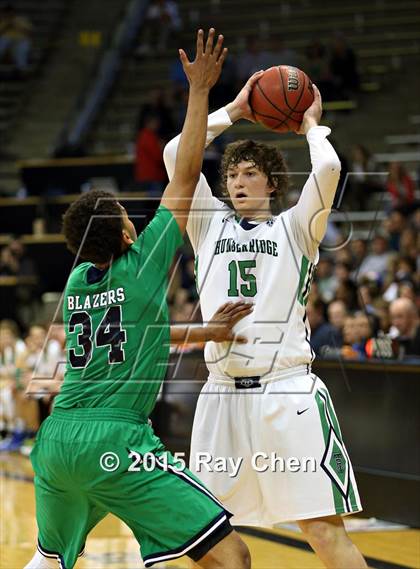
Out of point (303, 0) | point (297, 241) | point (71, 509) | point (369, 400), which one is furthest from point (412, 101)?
point (71, 509)

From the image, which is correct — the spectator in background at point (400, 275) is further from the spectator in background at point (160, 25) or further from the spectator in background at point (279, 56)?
the spectator in background at point (160, 25)

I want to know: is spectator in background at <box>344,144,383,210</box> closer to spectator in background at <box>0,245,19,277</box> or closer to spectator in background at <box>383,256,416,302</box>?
spectator in background at <box>383,256,416,302</box>

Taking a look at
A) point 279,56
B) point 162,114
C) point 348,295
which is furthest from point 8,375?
point 279,56

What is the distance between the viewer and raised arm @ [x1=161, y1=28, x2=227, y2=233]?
4074 mm

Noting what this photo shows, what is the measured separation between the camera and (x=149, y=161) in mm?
15789

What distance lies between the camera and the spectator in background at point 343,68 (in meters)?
16.1

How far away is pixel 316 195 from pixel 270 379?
2.61ft

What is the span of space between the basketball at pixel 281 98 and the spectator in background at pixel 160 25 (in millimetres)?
14965

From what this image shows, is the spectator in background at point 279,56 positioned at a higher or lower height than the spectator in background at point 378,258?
higher

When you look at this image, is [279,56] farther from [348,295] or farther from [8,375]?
[348,295]

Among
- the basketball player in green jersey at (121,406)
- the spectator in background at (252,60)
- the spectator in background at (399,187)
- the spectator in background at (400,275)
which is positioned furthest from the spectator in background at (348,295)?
the spectator in background at (252,60)

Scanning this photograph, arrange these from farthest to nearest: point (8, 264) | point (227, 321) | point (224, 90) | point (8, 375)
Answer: point (224, 90), point (8, 264), point (8, 375), point (227, 321)

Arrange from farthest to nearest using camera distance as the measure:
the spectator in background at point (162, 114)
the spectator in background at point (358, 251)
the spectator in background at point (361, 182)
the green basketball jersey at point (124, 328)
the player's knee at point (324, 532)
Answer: the spectator in background at point (162, 114)
the spectator in background at point (361, 182)
the spectator in background at point (358, 251)
the player's knee at point (324, 532)
the green basketball jersey at point (124, 328)

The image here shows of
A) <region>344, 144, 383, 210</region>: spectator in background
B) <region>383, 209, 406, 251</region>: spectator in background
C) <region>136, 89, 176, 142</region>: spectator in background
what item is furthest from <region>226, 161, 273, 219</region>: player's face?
<region>136, 89, 176, 142</region>: spectator in background
